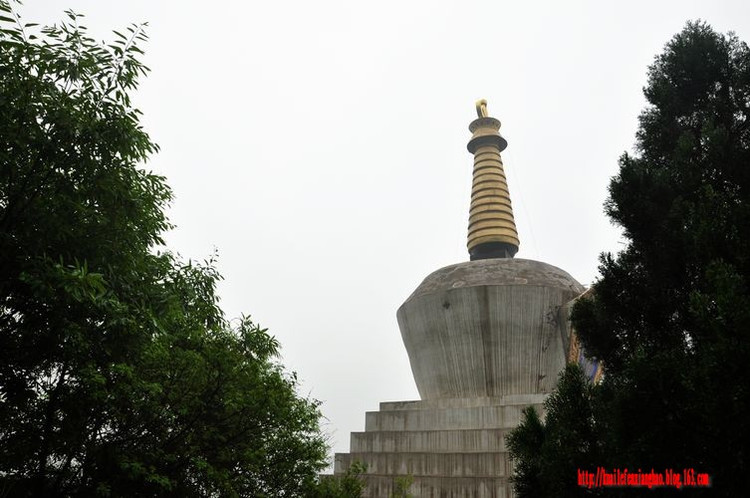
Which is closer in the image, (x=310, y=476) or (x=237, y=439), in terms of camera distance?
(x=237, y=439)

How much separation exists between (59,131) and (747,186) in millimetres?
7042

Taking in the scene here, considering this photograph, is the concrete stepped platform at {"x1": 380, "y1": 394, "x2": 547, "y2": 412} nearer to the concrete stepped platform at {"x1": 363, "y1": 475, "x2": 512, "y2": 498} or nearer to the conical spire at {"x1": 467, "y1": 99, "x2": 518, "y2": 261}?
the concrete stepped platform at {"x1": 363, "y1": 475, "x2": 512, "y2": 498}

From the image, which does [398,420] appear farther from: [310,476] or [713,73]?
[713,73]

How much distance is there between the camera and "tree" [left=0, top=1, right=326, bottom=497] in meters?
6.14

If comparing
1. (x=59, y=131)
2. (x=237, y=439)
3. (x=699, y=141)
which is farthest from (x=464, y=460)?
(x=59, y=131)

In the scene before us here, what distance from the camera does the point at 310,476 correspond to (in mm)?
9195

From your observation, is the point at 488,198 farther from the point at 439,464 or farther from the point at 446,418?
the point at 439,464

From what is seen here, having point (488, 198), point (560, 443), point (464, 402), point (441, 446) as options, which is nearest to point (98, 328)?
point (560, 443)

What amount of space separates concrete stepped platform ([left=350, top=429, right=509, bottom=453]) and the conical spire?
8749 millimetres

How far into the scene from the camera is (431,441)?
15727mm

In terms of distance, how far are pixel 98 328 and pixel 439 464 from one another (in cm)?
1010

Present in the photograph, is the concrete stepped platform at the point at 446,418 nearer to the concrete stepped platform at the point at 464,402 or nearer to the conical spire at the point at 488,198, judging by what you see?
the concrete stepped platform at the point at 464,402

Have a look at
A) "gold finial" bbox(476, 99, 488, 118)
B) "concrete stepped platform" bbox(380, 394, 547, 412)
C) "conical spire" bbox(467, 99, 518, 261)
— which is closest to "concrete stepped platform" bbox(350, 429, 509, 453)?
"concrete stepped platform" bbox(380, 394, 547, 412)

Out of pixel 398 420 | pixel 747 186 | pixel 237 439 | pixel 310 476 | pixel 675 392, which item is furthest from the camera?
pixel 398 420
